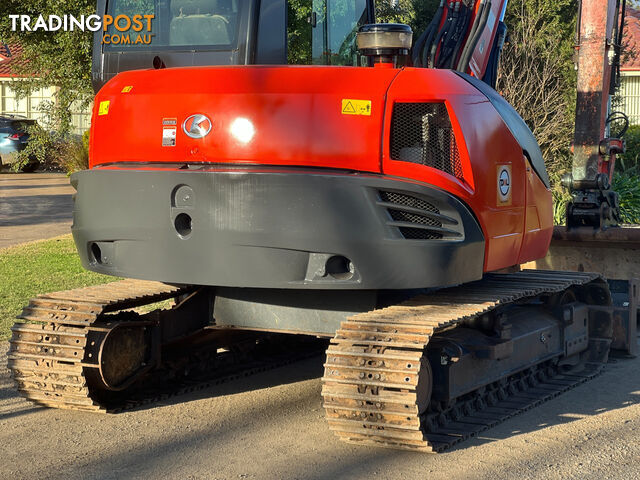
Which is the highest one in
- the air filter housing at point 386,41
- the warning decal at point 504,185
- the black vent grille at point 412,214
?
the air filter housing at point 386,41

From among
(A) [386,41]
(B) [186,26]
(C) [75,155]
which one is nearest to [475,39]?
(A) [386,41]

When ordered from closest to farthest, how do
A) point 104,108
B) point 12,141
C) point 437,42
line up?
point 104,108, point 437,42, point 12,141

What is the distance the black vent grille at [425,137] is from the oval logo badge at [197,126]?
1.04 metres

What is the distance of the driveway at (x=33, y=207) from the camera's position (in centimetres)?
1688

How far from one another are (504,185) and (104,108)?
7.97 feet

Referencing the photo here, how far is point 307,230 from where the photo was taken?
19.9ft

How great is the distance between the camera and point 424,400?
20.3ft

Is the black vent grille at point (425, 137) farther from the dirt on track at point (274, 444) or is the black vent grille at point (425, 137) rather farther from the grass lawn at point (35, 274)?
the grass lawn at point (35, 274)

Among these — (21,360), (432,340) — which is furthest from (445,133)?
(21,360)

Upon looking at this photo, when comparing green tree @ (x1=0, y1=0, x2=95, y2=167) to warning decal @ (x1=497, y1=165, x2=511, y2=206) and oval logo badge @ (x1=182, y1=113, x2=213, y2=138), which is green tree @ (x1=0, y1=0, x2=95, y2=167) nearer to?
oval logo badge @ (x1=182, y1=113, x2=213, y2=138)

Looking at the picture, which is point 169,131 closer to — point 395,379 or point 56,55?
point 395,379

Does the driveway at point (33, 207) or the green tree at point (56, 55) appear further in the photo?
the driveway at point (33, 207)

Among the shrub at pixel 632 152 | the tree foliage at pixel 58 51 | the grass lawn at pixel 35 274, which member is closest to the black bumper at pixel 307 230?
the grass lawn at pixel 35 274

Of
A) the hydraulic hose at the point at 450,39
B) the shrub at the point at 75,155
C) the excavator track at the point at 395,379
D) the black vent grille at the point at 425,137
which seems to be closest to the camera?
the excavator track at the point at 395,379
